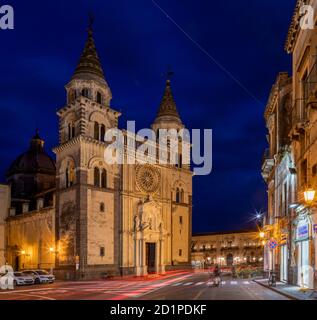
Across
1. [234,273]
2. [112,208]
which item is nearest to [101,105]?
[112,208]

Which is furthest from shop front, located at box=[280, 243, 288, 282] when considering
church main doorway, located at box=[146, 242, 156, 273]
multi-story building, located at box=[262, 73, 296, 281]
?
church main doorway, located at box=[146, 242, 156, 273]

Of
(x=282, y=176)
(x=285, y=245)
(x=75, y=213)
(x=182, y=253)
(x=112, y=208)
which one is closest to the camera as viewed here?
(x=285, y=245)

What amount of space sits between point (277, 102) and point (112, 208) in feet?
67.5

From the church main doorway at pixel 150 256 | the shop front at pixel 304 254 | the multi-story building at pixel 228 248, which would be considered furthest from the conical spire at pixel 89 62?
the multi-story building at pixel 228 248

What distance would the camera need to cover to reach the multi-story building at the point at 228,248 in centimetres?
9112

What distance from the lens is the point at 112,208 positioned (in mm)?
47281

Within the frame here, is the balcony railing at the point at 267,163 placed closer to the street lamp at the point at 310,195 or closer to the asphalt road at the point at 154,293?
the asphalt road at the point at 154,293

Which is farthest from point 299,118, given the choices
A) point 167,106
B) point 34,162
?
point 34,162

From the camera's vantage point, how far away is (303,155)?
25.9 m

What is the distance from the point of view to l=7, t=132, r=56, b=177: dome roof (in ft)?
220

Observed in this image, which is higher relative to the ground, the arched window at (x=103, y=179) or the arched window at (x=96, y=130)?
the arched window at (x=96, y=130)

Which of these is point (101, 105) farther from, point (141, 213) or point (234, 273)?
point (234, 273)

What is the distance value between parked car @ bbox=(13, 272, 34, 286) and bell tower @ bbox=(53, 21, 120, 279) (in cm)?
480

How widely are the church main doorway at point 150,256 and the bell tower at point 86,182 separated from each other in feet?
16.8
